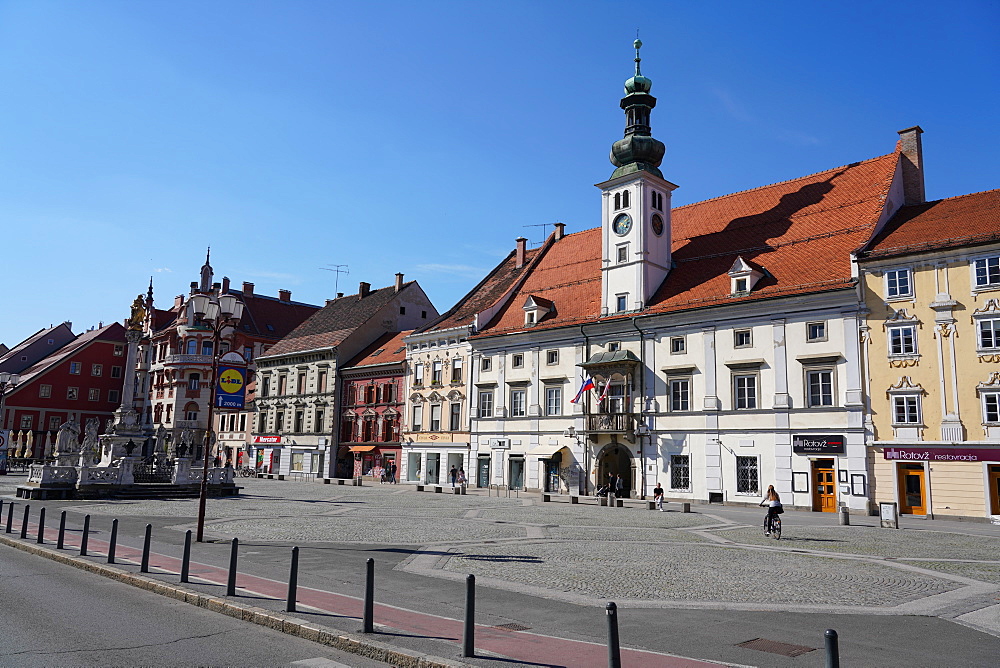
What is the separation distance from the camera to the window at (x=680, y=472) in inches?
1592

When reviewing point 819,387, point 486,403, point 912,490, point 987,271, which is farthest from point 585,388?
point 987,271

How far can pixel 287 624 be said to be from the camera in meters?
9.75

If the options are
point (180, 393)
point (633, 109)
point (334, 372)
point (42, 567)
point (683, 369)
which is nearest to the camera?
point (42, 567)

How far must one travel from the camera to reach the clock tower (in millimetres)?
44500

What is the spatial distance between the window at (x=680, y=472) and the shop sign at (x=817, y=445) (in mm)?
6002

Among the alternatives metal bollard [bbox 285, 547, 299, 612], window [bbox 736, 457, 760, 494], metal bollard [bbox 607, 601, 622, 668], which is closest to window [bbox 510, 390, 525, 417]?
window [bbox 736, 457, 760, 494]

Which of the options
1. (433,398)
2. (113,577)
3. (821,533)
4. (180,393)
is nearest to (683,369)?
(821,533)

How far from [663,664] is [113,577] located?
33.1ft

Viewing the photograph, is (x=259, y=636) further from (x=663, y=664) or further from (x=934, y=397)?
(x=934, y=397)

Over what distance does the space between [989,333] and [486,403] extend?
1151 inches

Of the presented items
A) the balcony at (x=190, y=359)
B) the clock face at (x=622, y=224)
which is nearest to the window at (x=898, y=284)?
the clock face at (x=622, y=224)

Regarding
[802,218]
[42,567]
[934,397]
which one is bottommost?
[42,567]

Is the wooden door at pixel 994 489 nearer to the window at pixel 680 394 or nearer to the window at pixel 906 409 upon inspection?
the window at pixel 906 409

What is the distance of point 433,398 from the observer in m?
56.0
